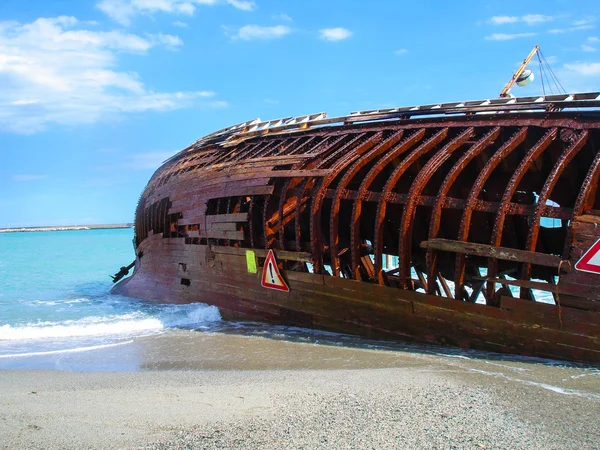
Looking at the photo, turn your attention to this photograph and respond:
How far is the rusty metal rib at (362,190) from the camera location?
809 cm

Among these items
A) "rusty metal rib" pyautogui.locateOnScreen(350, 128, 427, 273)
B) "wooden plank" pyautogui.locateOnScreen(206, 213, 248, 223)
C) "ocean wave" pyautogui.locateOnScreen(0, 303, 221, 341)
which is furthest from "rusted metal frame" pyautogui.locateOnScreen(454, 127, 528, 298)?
"ocean wave" pyautogui.locateOnScreen(0, 303, 221, 341)

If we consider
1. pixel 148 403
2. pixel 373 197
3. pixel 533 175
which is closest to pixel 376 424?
pixel 148 403

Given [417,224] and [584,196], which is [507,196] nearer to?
Result: [584,196]

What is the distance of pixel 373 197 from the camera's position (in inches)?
315

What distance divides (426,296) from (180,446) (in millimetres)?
4227

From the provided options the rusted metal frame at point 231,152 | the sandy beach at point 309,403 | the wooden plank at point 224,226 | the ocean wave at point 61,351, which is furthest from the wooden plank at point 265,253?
the rusted metal frame at point 231,152

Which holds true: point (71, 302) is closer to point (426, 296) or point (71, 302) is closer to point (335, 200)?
point (335, 200)

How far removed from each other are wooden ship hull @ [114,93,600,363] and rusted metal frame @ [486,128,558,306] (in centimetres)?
2

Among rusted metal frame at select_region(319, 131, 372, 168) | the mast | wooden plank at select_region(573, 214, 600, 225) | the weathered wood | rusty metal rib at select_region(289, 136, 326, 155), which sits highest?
the mast

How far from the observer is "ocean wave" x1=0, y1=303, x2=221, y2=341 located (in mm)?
10577

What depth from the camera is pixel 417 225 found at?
9.30 metres

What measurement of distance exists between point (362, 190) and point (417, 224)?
1.69 meters

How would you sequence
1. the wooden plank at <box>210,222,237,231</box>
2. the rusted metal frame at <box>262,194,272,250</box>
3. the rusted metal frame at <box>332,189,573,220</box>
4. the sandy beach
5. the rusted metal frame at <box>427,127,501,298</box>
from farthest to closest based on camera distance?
the wooden plank at <box>210,222,237,231</box>, the rusted metal frame at <box>262,194,272,250</box>, the rusted metal frame at <box>427,127,501,298</box>, the rusted metal frame at <box>332,189,573,220</box>, the sandy beach

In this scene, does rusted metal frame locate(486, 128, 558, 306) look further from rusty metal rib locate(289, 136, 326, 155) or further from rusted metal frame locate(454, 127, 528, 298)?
rusty metal rib locate(289, 136, 326, 155)
